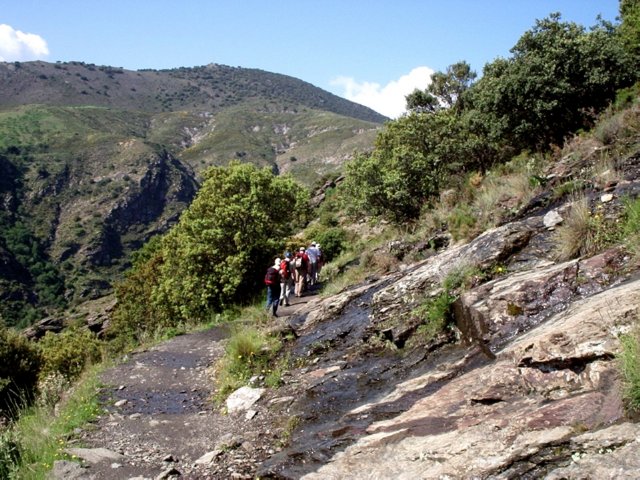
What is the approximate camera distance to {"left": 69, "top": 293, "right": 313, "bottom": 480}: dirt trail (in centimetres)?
612

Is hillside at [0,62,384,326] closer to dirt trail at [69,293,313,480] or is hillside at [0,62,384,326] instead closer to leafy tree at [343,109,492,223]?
leafy tree at [343,109,492,223]

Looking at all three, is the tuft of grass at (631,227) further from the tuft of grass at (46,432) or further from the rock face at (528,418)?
the tuft of grass at (46,432)

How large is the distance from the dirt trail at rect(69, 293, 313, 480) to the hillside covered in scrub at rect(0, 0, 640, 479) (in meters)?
0.04

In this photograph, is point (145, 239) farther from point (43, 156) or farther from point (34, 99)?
point (34, 99)

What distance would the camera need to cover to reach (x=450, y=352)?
645 centimetres

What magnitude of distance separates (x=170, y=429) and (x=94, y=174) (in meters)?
129

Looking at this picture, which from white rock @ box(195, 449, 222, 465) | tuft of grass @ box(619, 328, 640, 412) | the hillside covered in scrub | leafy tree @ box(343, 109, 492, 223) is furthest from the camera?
leafy tree @ box(343, 109, 492, 223)

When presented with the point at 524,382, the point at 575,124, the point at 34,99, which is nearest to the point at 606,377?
the point at 524,382

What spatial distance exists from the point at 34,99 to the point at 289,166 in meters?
98.7

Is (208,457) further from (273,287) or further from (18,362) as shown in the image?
(18,362)

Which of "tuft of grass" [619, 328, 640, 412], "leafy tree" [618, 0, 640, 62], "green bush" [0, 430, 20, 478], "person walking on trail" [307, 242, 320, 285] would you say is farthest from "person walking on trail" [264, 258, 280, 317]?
"leafy tree" [618, 0, 640, 62]

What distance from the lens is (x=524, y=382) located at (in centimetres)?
467

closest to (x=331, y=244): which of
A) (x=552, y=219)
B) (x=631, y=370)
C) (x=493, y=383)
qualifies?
(x=552, y=219)

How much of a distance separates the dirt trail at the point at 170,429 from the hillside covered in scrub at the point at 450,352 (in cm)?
4
